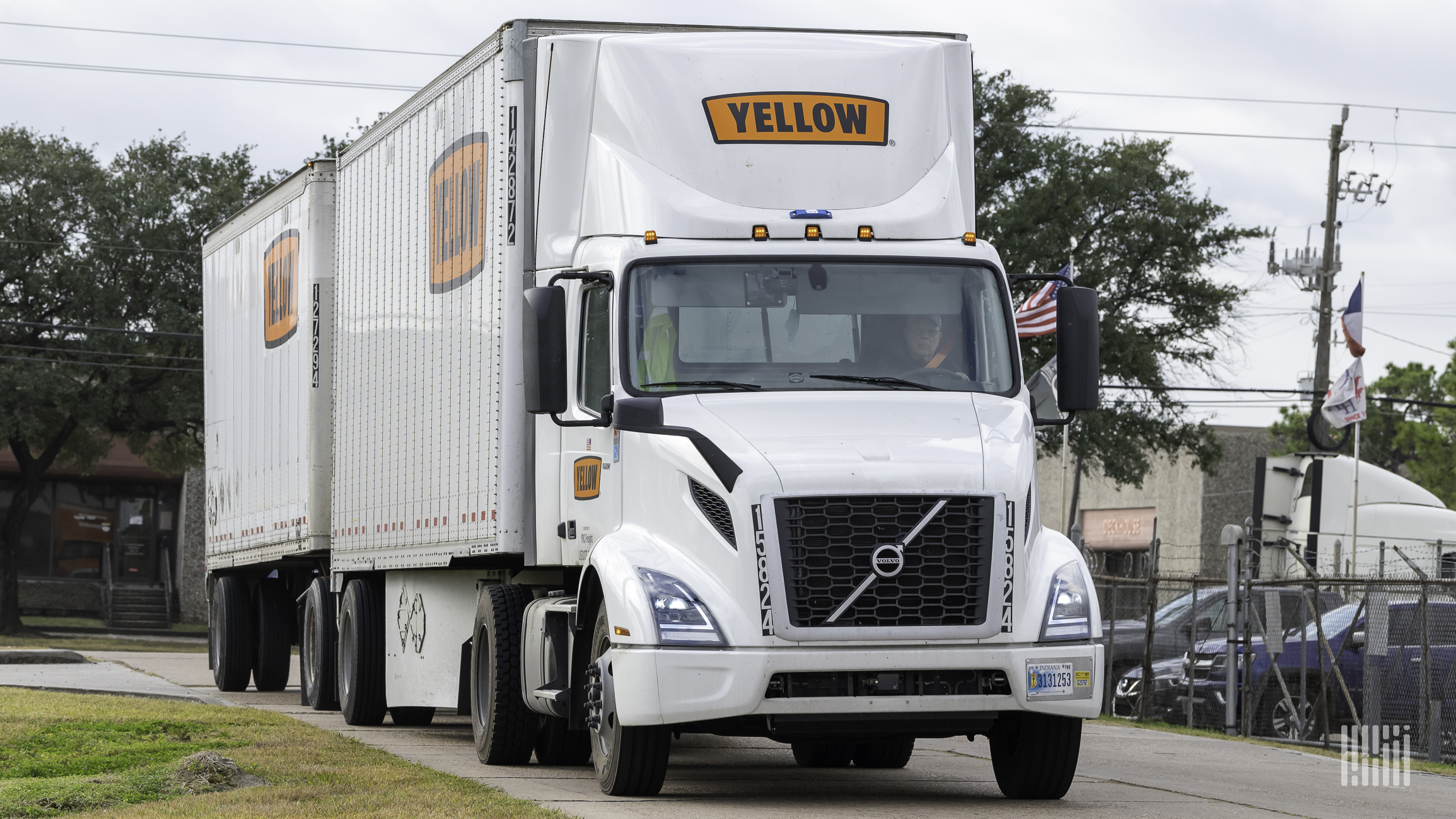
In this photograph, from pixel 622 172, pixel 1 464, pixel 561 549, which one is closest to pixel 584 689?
pixel 561 549

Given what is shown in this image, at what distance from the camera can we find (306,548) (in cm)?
1686

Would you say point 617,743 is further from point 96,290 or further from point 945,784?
point 96,290

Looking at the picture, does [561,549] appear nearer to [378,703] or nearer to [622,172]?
[622,172]

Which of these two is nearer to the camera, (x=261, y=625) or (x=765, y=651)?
(x=765, y=651)

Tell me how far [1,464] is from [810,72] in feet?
128

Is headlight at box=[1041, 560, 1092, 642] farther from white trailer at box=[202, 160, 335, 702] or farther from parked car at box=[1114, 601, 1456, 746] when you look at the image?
white trailer at box=[202, 160, 335, 702]

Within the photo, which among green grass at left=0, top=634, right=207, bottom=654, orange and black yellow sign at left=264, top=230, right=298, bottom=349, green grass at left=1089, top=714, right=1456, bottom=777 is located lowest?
green grass at left=0, top=634, right=207, bottom=654

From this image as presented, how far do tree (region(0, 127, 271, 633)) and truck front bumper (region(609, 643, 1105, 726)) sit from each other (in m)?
28.6

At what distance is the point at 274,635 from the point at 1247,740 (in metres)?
10.1

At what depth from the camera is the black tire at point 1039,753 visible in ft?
33.3

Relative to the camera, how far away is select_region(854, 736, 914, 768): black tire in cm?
1255

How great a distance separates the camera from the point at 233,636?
20.4 m

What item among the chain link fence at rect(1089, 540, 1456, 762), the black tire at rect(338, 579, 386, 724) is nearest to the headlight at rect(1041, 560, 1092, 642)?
the chain link fence at rect(1089, 540, 1456, 762)

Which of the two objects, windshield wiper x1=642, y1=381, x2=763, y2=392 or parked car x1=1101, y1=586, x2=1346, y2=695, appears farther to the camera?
parked car x1=1101, y1=586, x2=1346, y2=695
